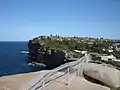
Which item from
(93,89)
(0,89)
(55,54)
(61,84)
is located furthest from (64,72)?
(55,54)

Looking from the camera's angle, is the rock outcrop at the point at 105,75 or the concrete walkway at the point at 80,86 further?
the rock outcrop at the point at 105,75

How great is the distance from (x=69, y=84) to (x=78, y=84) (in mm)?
190

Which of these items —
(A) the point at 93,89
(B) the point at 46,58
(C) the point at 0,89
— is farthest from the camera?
(B) the point at 46,58

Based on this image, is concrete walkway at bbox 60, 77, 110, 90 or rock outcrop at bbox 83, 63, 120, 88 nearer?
concrete walkway at bbox 60, 77, 110, 90

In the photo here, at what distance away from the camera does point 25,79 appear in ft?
16.5

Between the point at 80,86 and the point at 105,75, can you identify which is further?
the point at 105,75

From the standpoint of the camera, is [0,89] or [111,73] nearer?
[0,89]

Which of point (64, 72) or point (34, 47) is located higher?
point (64, 72)

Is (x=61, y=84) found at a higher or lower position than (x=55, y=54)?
higher

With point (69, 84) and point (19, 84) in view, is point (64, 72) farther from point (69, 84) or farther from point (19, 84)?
point (19, 84)

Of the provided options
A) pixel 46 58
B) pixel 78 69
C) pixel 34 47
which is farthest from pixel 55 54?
pixel 78 69

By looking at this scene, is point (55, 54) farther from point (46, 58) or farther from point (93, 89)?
point (93, 89)

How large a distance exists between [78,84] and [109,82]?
812 mm

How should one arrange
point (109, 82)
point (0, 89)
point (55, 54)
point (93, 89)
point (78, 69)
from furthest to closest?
point (55, 54), point (78, 69), point (109, 82), point (93, 89), point (0, 89)
